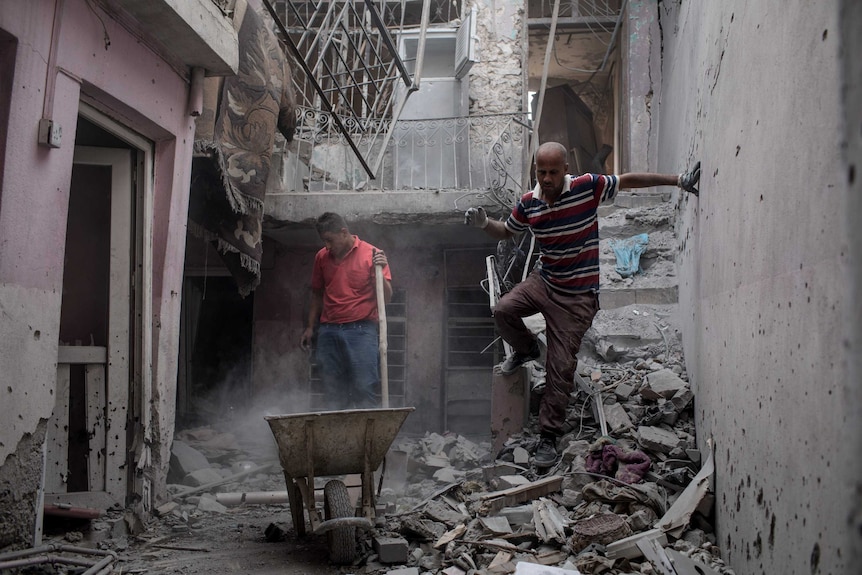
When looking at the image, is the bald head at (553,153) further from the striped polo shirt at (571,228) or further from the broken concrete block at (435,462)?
the broken concrete block at (435,462)

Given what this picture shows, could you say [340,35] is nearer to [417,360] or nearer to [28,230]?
[417,360]

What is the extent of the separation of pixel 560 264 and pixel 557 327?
17.1 inches

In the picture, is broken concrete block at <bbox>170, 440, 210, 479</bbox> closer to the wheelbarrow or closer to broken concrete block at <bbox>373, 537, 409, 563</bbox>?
the wheelbarrow

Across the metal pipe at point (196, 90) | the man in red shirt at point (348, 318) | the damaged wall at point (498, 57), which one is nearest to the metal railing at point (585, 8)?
the damaged wall at point (498, 57)

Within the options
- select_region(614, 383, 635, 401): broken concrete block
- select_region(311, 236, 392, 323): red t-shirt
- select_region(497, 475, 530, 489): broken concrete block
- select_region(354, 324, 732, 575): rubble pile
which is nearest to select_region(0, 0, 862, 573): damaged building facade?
select_region(354, 324, 732, 575): rubble pile

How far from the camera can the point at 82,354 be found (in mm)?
4359

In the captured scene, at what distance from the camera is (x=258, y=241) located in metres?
6.40

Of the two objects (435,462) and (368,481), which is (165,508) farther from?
(435,462)

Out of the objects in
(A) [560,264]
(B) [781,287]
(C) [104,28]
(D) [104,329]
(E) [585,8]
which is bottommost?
(D) [104,329]

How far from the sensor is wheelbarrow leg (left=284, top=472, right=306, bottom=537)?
400 centimetres

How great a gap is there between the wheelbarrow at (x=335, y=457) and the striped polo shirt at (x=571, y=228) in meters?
1.52

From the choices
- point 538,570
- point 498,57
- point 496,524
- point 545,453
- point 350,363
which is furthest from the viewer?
point 498,57

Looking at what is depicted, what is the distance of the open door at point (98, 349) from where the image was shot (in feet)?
14.2

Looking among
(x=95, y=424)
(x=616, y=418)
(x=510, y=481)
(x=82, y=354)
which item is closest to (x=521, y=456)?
(x=510, y=481)
